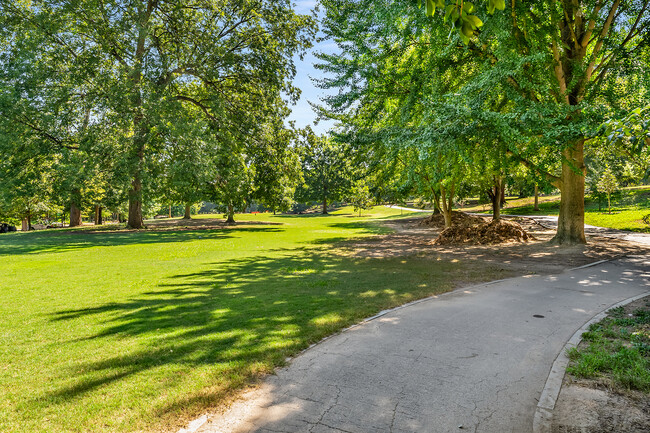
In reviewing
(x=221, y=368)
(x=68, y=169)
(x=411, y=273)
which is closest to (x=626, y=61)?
(x=411, y=273)

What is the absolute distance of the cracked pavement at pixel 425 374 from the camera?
2861 millimetres

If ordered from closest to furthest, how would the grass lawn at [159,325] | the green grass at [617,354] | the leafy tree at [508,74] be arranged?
the grass lawn at [159,325] < the green grass at [617,354] < the leafy tree at [508,74]

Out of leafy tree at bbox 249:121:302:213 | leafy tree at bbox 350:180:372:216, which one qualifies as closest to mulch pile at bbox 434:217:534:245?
leafy tree at bbox 249:121:302:213

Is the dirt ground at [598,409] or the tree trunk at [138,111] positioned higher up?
the tree trunk at [138,111]

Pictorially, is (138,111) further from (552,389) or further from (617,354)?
(617,354)

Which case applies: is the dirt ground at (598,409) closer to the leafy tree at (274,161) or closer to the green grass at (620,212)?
the green grass at (620,212)

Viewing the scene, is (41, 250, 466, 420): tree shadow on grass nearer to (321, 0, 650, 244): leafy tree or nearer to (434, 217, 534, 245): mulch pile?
(321, 0, 650, 244): leafy tree

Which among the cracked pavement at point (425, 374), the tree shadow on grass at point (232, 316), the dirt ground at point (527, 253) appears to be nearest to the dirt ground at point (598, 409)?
the cracked pavement at point (425, 374)

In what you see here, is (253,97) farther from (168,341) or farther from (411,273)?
(168,341)

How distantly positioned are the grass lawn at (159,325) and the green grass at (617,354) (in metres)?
2.92

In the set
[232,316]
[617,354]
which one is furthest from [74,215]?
[617,354]

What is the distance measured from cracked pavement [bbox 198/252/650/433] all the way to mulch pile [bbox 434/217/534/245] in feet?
31.4

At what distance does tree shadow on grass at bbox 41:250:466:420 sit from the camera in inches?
148

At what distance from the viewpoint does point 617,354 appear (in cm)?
378
